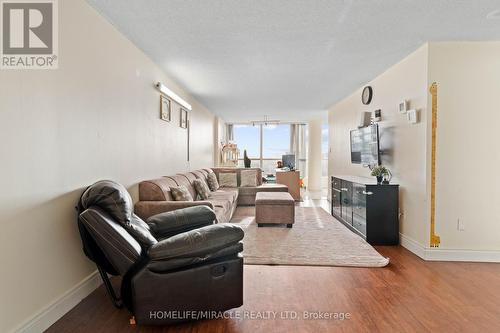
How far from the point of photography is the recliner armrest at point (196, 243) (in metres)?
1.82

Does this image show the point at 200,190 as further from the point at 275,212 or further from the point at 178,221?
the point at 178,221

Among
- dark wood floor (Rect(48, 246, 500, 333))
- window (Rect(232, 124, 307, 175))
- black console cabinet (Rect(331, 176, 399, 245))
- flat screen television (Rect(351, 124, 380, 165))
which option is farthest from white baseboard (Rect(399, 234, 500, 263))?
window (Rect(232, 124, 307, 175))

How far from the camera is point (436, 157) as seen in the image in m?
3.23

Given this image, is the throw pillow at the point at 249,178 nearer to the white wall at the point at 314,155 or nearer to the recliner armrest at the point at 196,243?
the white wall at the point at 314,155

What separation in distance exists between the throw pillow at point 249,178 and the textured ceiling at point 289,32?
8.80ft

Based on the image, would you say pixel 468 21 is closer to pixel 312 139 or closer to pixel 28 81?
pixel 28 81

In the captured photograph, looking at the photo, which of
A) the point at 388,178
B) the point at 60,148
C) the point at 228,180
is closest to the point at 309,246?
the point at 388,178

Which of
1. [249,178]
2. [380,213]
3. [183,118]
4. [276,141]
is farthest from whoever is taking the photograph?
[276,141]

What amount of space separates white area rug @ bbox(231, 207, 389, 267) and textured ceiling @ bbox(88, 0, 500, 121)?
240cm

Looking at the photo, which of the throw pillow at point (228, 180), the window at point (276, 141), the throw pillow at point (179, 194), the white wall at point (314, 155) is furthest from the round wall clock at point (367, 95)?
the window at point (276, 141)

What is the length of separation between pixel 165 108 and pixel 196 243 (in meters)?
2.98

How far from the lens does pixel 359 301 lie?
7.42 feet

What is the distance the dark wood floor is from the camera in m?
1.93

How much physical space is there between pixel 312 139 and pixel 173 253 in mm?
8609
